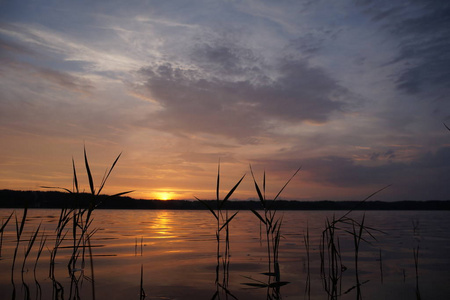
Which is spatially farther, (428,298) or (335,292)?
(335,292)

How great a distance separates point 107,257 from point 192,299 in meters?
4.06

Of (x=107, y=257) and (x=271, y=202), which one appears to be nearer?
(x=271, y=202)

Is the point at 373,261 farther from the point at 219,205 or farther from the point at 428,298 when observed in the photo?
the point at 219,205

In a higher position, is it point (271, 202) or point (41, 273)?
point (271, 202)

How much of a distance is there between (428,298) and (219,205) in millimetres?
3503

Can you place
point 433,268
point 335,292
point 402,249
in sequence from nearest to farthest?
point 335,292 → point 433,268 → point 402,249

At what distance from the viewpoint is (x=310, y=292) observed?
4.48m

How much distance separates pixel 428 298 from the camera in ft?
13.7

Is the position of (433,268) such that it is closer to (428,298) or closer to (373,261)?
(373,261)

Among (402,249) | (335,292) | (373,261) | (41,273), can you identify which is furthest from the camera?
(402,249)

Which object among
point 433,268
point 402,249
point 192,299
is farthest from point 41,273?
point 402,249

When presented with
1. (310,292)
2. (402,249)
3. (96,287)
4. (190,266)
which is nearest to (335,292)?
(310,292)

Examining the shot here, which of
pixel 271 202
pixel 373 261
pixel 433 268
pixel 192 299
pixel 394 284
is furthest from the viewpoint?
pixel 373 261

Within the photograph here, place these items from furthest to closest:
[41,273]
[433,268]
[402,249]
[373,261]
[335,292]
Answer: [402,249], [373,261], [433,268], [41,273], [335,292]
